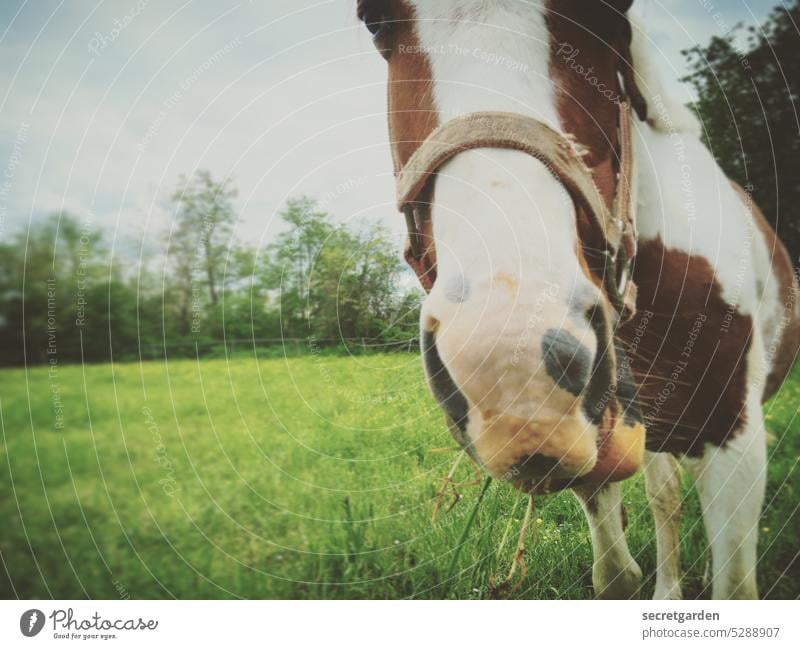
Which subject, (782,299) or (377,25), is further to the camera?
(782,299)

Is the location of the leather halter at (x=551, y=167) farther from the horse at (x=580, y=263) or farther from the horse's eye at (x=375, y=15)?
the horse's eye at (x=375, y=15)

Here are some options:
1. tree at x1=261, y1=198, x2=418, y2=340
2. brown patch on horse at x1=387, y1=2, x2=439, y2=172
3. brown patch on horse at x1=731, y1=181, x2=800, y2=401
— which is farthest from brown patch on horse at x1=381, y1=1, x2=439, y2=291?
brown patch on horse at x1=731, y1=181, x2=800, y2=401

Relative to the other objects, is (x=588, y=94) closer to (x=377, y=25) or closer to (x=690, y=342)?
(x=377, y=25)

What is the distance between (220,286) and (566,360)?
1.88ft

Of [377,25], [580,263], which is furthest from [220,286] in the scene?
[580,263]

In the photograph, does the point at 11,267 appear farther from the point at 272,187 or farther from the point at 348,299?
the point at 348,299

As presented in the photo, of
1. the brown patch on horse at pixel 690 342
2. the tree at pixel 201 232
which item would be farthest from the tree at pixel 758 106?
the tree at pixel 201 232

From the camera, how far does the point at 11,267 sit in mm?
859

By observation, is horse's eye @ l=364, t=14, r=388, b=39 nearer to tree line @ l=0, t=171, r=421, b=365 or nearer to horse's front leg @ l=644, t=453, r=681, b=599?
tree line @ l=0, t=171, r=421, b=365

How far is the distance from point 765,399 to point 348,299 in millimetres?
779

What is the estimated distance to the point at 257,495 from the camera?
3.20 ft
